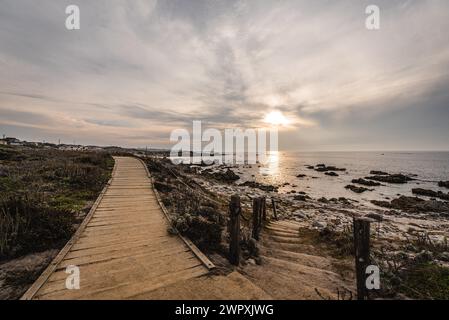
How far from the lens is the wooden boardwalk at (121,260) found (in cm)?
339

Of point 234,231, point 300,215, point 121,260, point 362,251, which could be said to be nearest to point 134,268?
point 121,260

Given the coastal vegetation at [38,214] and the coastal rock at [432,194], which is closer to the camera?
the coastal vegetation at [38,214]

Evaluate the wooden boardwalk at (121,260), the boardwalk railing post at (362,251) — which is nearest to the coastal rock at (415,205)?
the boardwalk railing post at (362,251)

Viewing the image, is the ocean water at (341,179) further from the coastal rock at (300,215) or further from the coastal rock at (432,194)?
the coastal rock at (300,215)

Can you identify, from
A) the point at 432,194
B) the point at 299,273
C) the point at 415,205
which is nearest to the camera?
the point at 299,273

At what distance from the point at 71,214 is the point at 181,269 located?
4.61 meters

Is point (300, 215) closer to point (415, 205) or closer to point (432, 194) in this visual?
point (415, 205)

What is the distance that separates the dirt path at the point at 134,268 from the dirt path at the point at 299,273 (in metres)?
0.77

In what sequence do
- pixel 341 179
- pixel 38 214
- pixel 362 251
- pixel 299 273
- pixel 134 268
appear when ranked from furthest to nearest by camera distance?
1. pixel 341 179
2. pixel 38 214
3. pixel 299 273
4. pixel 362 251
5. pixel 134 268

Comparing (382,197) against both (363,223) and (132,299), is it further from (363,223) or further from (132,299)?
(132,299)

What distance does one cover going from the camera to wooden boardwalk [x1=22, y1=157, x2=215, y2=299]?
3.39m

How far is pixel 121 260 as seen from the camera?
4.30 meters

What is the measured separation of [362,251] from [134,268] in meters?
4.64
